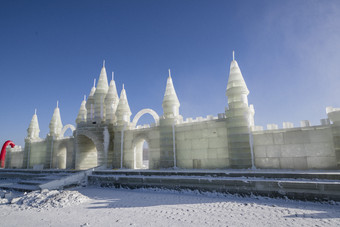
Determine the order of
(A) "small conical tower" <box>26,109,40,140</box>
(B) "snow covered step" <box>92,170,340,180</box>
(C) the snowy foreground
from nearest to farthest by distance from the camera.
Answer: (C) the snowy foreground, (B) "snow covered step" <box>92,170,340,180</box>, (A) "small conical tower" <box>26,109,40,140</box>

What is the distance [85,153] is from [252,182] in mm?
16942

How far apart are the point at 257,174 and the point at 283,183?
1564 mm

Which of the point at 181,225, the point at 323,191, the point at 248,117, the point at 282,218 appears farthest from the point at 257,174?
the point at 181,225

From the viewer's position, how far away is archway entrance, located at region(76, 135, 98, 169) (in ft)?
63.1

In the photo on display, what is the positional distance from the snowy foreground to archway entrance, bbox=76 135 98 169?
35.4 feet

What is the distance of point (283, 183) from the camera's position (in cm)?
734

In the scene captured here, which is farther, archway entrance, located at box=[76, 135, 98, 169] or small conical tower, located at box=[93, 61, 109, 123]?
small conical tower, located at box=[93, 61, 109, 123]

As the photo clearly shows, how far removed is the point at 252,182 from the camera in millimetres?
7922

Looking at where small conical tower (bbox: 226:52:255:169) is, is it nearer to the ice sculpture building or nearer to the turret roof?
the ice sculpture building

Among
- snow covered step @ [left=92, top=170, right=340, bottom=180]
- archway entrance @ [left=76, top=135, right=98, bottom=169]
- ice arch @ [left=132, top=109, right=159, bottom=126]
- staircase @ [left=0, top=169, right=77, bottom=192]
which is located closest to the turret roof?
ice arch @ [left=132, top=109, right=159, bottom=126]

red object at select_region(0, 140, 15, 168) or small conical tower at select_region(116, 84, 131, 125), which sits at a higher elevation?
small conical tower at select_region(116, 84, 131, 125)

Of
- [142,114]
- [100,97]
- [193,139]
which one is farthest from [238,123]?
[100,97]

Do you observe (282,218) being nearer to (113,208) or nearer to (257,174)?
(257,174)

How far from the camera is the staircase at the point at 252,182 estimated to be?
6891 millimetres
